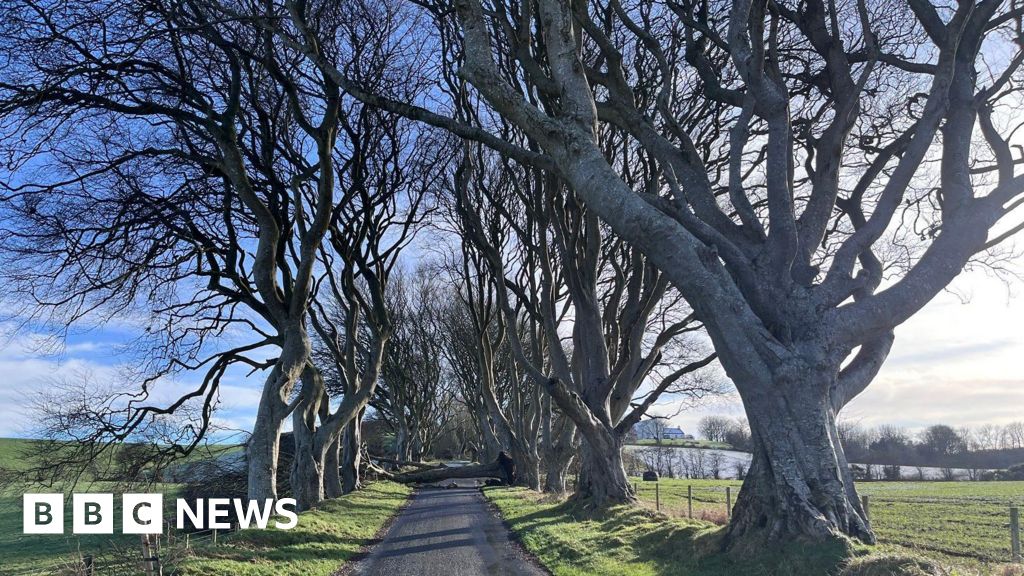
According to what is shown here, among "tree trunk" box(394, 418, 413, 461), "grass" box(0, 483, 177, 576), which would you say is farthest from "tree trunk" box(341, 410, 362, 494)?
"tree trunk" box(394, 418, 413, 461)

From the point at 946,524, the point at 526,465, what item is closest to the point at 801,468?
the point at 946,524

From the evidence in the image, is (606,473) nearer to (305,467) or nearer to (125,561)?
(305,467)

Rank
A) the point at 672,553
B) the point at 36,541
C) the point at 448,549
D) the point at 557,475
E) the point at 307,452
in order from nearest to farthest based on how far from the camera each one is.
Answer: the point at 672,553
the point at 448,549
the point at 307,452
the point at 557,475
the point at 36,541

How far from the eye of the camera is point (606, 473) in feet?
46.5

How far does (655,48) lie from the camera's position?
33.6 ft

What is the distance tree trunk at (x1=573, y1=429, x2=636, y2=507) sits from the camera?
550 inches

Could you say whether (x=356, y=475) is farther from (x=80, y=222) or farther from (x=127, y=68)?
(x=127, y=68)

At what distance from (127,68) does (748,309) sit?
1094cm

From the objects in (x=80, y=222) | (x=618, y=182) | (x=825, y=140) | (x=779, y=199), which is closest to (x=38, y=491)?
(x=80, y=222)

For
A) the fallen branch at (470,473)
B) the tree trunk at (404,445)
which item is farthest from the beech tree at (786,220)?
the tree trunk at (404,445)

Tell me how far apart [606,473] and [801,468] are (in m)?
7.54

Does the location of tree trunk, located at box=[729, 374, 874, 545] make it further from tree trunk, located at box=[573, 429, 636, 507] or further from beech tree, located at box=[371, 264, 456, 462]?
beech tree, located at box=[371, 264, 456, 462]

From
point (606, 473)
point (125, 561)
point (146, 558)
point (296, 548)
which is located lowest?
point (296, 548)

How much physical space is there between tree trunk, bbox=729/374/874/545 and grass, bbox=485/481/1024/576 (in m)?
0.24
